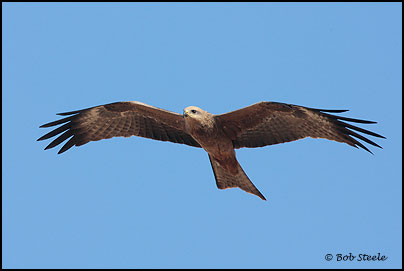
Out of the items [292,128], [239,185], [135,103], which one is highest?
[135,103]

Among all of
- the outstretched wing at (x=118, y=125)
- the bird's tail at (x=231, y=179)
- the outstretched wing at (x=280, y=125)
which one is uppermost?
the outstretched wing at (x=118, y=125)

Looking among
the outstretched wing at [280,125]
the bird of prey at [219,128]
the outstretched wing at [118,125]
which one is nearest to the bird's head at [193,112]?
the bird of prey at [219,128]

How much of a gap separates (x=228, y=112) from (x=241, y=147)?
2.62 ft

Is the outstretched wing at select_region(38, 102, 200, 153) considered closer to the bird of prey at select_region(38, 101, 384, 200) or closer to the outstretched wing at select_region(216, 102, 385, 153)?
the bird of prey at select_region(38, 101, 384, 200)

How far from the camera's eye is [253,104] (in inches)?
422

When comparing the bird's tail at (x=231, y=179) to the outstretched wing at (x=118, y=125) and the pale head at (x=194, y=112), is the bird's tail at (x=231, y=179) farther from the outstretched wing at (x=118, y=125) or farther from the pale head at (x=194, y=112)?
the pale head at (x=194, y=112)

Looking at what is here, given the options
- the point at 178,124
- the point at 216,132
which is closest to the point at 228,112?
the point at 216,132

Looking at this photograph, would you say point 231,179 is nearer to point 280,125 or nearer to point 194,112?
point 280,125

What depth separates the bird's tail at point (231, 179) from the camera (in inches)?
450

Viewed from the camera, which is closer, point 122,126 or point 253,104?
point 253,104

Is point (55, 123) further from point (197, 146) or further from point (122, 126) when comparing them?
point (197, 146)

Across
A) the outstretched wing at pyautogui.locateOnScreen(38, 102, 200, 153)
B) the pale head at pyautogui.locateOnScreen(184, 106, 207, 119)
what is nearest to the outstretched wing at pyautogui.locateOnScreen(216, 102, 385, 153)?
the pale head at pyautogui.locateOnScreen(184, 106, 207, 119)

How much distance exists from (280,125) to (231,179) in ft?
4.44

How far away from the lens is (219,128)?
11.1 m
